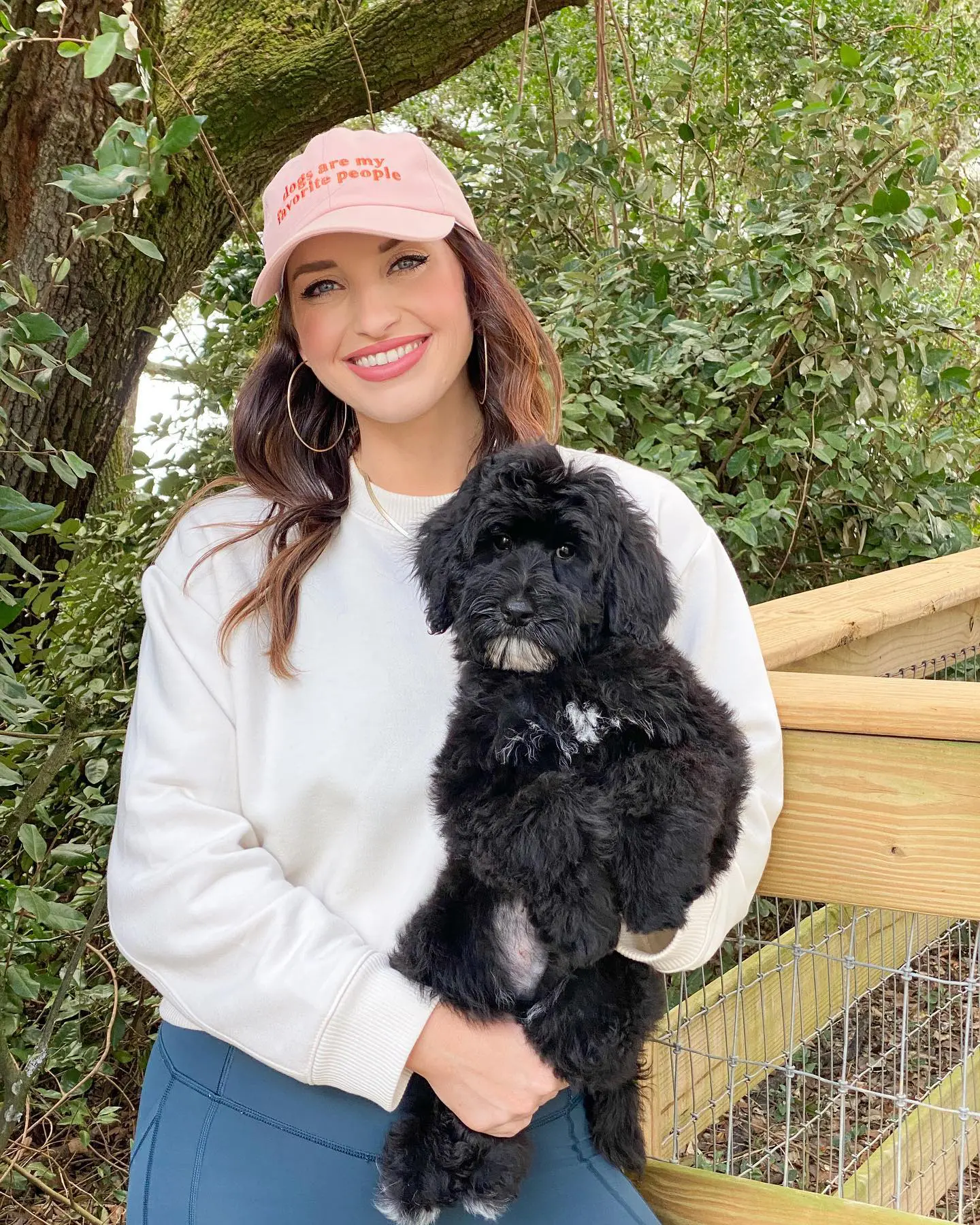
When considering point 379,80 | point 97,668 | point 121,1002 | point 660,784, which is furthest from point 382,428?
point 379,80

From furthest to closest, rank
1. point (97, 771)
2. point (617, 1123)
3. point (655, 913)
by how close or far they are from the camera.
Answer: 1. point (97, 771)
2. point (617, 1123)
3. point (655, 913)

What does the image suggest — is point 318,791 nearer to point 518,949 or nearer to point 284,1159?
point 518,949

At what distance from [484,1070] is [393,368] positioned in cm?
111

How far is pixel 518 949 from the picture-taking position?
1519 millimetres

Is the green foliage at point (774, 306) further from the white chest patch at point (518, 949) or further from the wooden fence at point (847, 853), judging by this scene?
the white chest patch at point (518, 949)

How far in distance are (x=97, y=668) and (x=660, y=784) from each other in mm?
2038

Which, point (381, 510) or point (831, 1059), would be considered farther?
point (831, 1059)

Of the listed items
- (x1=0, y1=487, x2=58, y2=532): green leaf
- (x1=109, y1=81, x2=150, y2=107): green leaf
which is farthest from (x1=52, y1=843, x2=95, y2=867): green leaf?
(x1=109, y1=81, x2=150, y2=107): green leaf

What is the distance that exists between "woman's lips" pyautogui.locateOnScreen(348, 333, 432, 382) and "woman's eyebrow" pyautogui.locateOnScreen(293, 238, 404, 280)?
176mm

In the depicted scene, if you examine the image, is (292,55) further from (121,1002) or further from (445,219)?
(121,1002)

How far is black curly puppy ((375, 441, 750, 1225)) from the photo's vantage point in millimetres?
1427

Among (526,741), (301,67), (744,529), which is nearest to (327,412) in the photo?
(526,741)

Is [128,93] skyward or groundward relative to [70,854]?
skyward

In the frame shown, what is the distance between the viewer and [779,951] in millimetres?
1952
